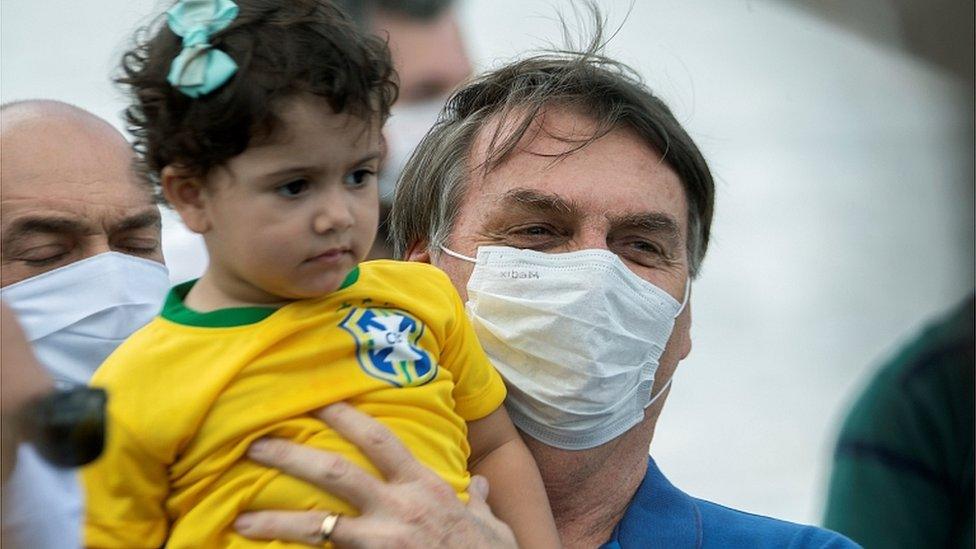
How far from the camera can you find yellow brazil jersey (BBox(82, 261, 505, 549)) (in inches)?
74.8

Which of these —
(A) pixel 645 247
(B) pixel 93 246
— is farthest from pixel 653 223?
(B) pixel 93 246

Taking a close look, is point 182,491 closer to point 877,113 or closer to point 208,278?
point 208,278

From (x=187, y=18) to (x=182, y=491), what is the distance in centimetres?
60

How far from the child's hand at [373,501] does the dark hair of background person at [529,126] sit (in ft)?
2.81

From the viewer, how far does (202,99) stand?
1.90m

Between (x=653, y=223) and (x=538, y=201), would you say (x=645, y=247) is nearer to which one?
(x=653, y=223)

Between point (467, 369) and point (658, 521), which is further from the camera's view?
point (658, 521)

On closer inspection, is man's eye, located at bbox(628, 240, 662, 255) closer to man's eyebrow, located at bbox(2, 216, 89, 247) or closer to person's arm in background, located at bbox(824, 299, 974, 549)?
man's eyebrow, located at bbox(2, 216, 89, 247)

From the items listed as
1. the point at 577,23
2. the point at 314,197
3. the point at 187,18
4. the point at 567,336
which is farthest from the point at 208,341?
the point at 577,23

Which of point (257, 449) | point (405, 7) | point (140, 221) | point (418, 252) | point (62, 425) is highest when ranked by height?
point (62, 425)

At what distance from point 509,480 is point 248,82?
77 cm

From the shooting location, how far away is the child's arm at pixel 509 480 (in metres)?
2.32

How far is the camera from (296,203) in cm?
191

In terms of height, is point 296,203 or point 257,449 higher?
point 296,203
